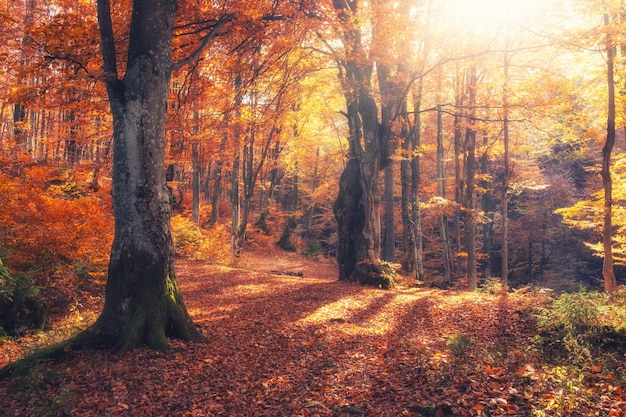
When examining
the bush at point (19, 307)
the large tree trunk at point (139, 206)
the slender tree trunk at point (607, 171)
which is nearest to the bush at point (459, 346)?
the large tree trunk at point (139, 206)

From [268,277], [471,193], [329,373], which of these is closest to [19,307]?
[329,373]

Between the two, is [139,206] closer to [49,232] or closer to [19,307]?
[19,307]

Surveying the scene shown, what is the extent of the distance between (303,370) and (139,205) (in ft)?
10.9

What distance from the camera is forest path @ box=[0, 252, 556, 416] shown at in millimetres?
4195

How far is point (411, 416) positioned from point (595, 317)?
10.6 ft

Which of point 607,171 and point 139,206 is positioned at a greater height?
point 607,171

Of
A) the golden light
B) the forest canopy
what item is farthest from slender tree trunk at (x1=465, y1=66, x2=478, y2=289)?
the golden light

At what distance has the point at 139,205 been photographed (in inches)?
222

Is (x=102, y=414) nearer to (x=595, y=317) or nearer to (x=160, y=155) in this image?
(x=160, y=155)

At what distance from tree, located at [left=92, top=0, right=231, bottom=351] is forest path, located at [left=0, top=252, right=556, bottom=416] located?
1.16 ft

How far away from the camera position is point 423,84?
46.6 feet

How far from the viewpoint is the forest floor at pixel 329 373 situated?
13.0 feet

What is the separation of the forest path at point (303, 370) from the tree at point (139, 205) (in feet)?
1.16

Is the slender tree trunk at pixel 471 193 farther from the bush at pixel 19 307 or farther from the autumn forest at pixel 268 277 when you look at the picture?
the bush at pixel 19 307
